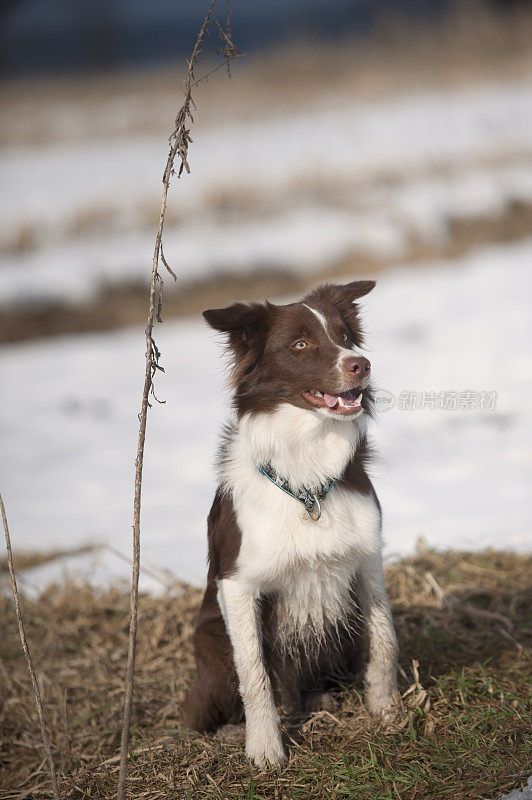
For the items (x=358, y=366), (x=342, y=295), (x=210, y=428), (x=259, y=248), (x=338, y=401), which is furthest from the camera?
(x=259, y=248)

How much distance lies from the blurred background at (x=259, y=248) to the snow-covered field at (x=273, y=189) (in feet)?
0.14

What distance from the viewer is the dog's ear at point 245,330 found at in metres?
2.77

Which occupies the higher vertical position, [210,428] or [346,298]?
[346,298]

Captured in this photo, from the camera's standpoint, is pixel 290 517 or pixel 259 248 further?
pixel 259 248

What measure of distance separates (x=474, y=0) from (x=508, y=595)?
56.3 feet

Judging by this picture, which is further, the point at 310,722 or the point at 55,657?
the point at 55,657

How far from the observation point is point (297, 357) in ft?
9.18

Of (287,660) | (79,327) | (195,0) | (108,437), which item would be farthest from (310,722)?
(195,0)

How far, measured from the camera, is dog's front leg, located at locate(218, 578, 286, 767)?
9.21 feet

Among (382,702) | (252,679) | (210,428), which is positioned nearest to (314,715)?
(382,702)

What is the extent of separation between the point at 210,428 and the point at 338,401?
4.48m

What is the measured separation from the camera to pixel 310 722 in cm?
298

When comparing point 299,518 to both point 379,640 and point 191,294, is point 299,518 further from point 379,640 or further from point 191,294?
point 191,294

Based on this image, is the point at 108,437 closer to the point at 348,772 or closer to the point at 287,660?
the point at 287,660
